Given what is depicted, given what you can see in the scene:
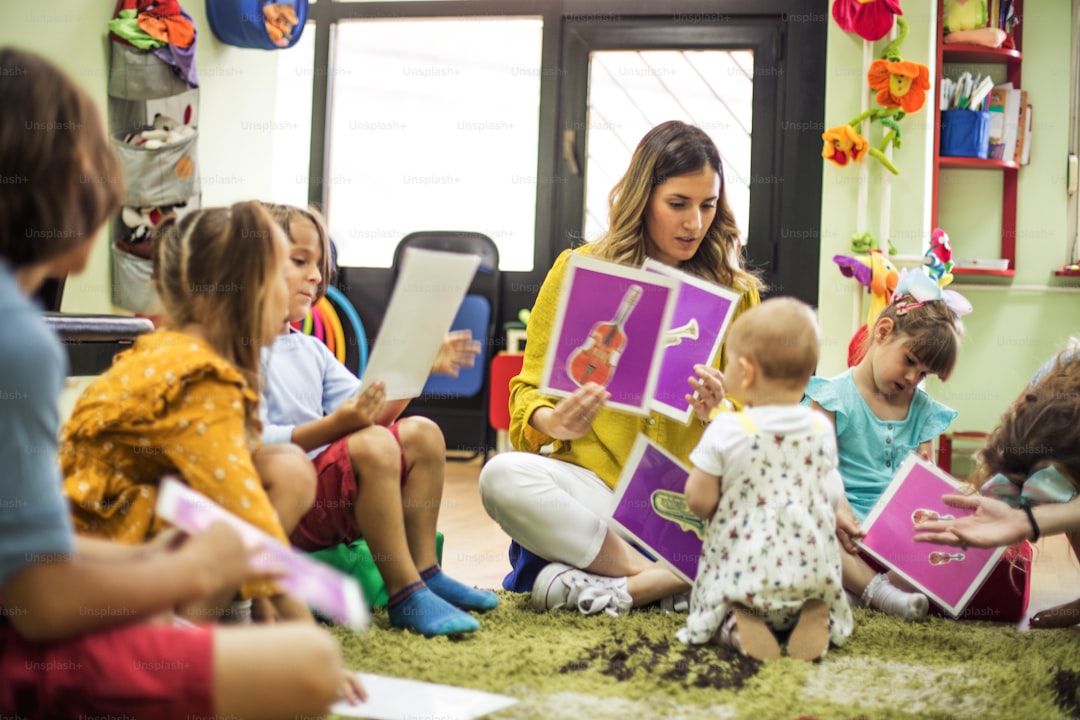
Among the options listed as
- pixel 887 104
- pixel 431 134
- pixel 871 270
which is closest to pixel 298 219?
pixel 871 270

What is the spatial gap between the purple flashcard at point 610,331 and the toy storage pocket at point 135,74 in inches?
71.7

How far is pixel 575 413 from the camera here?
1.62 meters

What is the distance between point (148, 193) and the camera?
286cm

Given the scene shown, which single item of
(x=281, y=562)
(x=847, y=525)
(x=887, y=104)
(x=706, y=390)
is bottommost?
(x=847, y=525)

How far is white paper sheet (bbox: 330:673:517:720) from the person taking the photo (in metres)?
1.09

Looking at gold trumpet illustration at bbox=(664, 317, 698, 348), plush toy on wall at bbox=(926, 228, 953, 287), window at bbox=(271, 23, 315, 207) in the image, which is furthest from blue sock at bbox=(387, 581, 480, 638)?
window at bbox=(271, 23, 315, 207)

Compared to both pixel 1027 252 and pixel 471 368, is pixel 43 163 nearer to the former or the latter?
pixel 471 368

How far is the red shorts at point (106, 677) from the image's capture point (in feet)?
2.59

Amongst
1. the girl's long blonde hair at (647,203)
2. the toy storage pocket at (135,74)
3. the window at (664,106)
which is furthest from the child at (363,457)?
the window at (664,106)

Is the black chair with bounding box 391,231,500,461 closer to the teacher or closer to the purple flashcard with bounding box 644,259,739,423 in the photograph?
the teacher

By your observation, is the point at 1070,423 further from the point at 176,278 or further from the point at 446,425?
the point at 446,425

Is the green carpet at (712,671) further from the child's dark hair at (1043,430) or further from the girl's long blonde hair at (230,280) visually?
the girl's long blonde hair at (230,280)

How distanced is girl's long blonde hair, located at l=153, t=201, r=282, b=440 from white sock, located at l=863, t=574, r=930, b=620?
115 centimetres

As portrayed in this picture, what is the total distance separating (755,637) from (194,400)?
81cm
